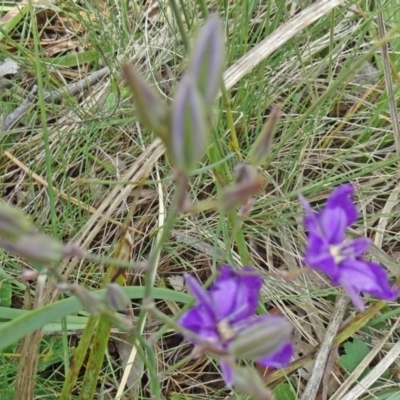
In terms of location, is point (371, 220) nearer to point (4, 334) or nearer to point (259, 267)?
point (259, 267)

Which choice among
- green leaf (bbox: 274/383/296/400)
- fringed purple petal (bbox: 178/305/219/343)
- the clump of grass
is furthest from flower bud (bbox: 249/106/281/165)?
green leaf (bbox: 274/383/296/400)

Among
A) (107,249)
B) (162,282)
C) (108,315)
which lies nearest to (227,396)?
(162,282)

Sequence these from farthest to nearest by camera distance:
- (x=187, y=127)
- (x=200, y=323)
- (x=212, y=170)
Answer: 1. (x=212, y=170)
2. (x=200, y=323)
3. (x=187, y=127)

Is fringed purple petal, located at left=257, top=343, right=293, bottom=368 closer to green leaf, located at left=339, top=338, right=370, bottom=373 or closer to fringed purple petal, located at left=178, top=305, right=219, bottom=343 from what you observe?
fringed purple petal, located at left=178, top=305, right=219, bottom=343

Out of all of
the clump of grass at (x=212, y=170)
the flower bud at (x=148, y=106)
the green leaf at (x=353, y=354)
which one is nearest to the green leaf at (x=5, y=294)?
the clump of grass at (x=212, y=170)

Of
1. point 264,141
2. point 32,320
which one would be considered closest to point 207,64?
point 264,141

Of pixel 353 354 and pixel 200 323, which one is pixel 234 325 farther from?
pixel 353 354
